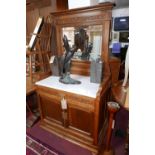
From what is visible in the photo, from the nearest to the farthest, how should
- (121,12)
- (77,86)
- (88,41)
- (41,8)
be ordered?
1. (77,86)
2. (88,41)
3. (41,8)
4. (121,12)

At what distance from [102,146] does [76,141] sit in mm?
289

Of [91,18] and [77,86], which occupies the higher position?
[91,18]

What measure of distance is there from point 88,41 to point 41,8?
1069 mm

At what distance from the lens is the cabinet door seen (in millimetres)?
1667

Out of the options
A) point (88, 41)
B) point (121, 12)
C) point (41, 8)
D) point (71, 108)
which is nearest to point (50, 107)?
point (71, 108)

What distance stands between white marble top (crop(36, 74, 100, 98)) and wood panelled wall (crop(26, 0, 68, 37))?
862 millimetres

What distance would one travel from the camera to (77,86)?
155 centimetres

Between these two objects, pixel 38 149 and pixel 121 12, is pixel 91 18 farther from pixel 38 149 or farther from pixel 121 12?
pixel 38 149

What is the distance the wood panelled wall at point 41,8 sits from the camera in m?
2.09

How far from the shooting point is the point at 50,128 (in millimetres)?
1855

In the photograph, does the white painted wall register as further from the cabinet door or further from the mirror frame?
the cabinet door

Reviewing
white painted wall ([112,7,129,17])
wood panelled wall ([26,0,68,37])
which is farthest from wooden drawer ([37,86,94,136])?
white painted wall ([112,7,129,17])
